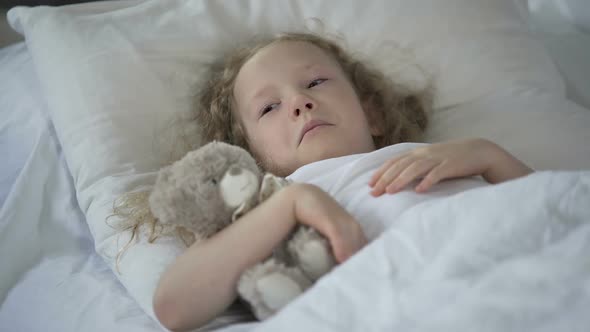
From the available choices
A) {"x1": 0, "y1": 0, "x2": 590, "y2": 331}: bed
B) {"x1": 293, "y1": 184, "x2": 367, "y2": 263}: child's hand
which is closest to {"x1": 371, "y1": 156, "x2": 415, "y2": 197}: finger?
{"x1": 293, "y1": 184, "x2": 367, "y2": 263}: child's hand

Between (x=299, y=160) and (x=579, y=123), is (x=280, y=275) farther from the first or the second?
(x=579, y=123)

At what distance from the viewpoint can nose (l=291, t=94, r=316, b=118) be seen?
3.74 ft

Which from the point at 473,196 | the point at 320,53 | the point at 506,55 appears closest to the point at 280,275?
the point at 473,196

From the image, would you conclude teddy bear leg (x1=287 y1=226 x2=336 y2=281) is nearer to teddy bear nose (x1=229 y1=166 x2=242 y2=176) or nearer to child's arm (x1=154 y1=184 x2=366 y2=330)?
child's arm (x1=154 y1=184 x2=366 y2=330)

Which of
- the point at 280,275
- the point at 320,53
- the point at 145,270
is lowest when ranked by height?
the point at 145,270

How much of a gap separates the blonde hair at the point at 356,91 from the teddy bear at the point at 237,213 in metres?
0.47

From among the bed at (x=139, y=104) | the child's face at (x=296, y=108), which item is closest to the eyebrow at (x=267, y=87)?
the child's face at (x=296, y=108)

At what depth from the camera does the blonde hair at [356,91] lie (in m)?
1.33

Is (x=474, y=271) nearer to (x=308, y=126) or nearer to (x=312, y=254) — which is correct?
(x=312, y=254)

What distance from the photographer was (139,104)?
1.31m

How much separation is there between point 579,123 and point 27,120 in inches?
49.5

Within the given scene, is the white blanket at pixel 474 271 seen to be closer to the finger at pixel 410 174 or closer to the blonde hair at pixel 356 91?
the finger at pixel 410 174

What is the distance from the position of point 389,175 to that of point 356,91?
19.2 inches

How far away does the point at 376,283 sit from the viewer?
0.69 m
